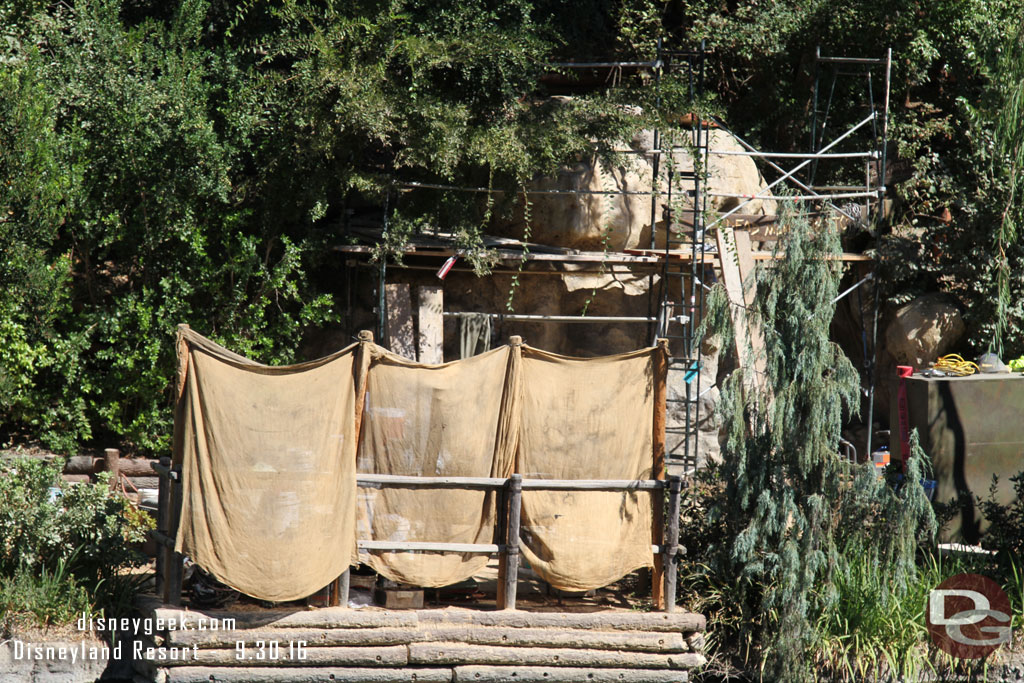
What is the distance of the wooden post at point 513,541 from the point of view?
7.37m

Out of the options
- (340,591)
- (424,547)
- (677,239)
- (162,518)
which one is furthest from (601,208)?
(162,518)

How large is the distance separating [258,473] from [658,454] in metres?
3.08

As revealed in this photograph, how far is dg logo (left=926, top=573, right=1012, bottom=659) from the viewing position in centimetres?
762

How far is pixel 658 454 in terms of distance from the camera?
25.5 ft

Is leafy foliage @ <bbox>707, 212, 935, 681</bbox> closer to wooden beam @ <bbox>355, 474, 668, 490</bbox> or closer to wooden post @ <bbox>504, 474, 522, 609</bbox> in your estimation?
wooden beam @ <bbox>355, 474, 668, 490</bbox>

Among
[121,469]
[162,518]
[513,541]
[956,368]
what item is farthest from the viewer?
[956,368]

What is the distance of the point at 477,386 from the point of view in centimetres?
746

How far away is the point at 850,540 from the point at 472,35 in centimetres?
681

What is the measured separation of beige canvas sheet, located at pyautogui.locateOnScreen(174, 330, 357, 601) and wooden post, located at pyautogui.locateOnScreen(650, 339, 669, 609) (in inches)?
96.6

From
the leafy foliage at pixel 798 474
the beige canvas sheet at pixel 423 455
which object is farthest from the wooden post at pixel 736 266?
the beige canvas sheet at pixel 423 455

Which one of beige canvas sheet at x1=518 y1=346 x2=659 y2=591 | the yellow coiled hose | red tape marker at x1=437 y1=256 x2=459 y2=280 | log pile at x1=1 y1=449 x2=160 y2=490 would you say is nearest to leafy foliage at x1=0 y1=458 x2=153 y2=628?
log pile at x1=1 y1=449 x2=160 y2=490

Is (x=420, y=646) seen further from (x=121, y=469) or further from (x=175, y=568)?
(x=121, y=469)

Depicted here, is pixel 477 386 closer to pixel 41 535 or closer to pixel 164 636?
pixel 164 636

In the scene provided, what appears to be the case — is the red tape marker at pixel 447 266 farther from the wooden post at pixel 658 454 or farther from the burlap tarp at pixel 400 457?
the wooden post at pixel 658 454
